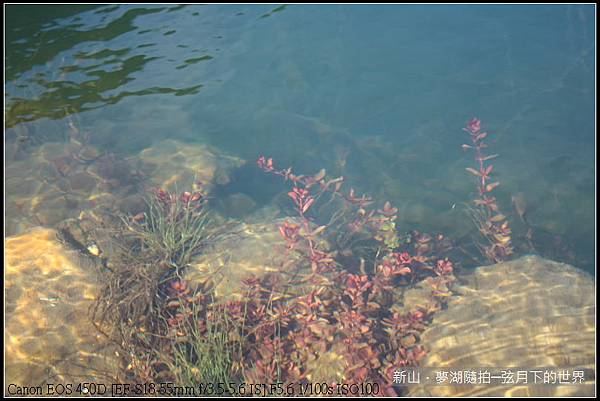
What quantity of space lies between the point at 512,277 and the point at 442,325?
1.28 metres

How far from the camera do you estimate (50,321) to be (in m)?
4.99

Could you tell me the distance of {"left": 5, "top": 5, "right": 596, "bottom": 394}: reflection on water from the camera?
786 centimetres

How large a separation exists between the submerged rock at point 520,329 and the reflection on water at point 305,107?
6.29 feet

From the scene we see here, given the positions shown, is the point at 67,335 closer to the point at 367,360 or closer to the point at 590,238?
the point at 367,360

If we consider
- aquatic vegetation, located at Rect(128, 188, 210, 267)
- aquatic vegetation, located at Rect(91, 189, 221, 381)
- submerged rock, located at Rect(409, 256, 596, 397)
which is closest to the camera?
submerged rock, located at Rect(409, 256, 596, 397)

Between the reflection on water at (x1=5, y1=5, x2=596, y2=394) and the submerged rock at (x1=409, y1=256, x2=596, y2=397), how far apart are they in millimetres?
1918

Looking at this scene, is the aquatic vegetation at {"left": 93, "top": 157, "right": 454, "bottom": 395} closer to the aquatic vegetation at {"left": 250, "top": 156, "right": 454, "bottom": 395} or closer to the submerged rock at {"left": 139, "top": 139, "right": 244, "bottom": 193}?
the aquatic vegetation at {"left": 250, "top": 156, "right": 454, "bottom": 395}

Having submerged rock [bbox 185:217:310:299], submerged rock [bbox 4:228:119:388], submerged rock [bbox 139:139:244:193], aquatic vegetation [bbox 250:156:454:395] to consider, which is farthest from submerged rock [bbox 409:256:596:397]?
submerged rock [bbox 139:139:244:193]

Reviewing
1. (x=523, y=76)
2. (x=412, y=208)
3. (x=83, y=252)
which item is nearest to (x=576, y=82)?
(x=523, y=76)

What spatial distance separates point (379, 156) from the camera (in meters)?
9.30

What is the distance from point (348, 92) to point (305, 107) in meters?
1.27

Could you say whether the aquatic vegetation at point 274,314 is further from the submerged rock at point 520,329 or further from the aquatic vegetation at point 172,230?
the submerged rock at point 520,329

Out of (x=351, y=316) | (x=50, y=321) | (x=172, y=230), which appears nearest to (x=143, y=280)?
(x=172, y=230)

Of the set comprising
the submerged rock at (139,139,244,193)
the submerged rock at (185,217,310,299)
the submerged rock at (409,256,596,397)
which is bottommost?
the submerged rock at (409,256,596,397)
